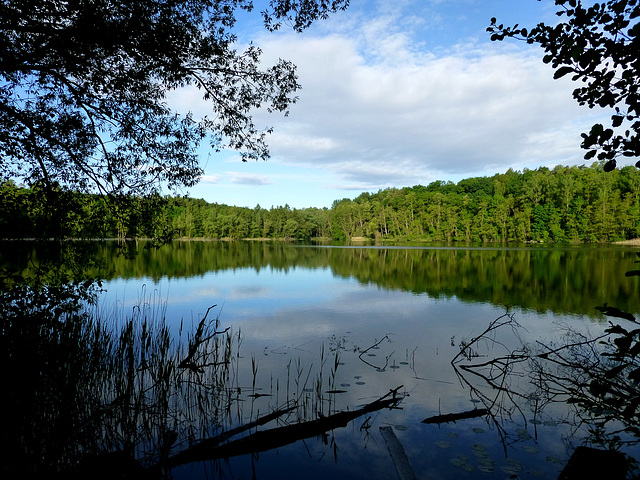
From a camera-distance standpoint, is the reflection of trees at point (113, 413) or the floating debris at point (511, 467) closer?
the reflection of trees at point (113, 413)

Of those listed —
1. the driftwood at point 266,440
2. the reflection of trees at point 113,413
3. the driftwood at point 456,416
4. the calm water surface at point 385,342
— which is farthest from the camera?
the driftwood at point 456,416

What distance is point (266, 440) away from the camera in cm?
489

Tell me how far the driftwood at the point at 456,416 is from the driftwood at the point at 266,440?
94 centimetres

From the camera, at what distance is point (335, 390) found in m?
6.79

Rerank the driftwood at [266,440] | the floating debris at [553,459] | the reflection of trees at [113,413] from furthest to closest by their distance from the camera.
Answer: the floating debris at [553,459]
the driftwood at [266,440]
the reflection of trees at [113,413]

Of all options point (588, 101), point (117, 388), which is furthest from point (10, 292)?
point (588, 101)

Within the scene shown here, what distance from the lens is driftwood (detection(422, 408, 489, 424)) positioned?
5.70 meters

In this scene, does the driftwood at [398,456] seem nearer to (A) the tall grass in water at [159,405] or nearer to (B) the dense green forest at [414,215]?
(A) the tall grass in water at [159,405]

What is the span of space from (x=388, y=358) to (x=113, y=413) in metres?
5.89

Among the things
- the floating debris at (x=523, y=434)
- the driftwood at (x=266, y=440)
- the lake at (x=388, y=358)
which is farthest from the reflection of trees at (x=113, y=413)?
the floating debris at (x=523, y=434)

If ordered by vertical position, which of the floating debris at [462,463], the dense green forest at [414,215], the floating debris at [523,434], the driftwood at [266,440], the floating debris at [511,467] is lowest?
the floating debris at [523,434]

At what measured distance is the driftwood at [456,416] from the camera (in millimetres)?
5695

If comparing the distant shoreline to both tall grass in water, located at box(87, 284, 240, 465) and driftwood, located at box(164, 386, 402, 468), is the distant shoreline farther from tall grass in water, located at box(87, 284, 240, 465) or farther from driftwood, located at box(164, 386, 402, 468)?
tall grass in water, located at box(87, 284, 240, 465)

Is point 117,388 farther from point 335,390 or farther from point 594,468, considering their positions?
point 594,468
